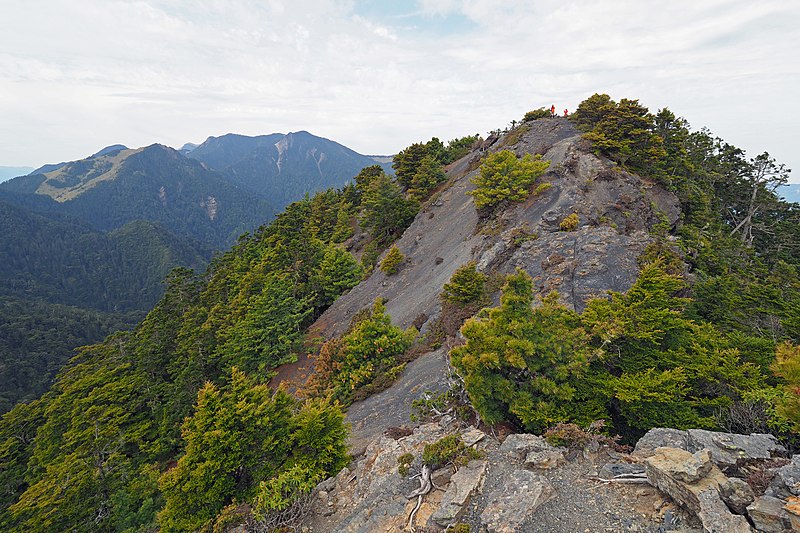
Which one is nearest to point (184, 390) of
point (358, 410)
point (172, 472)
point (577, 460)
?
point (358, 410)

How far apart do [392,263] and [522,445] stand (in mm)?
22168

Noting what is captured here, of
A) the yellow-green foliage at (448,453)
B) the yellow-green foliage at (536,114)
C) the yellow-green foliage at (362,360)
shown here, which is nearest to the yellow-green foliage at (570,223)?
the yellow-green foliage at (362,360)

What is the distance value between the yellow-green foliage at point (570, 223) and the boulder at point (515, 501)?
15.8 meters

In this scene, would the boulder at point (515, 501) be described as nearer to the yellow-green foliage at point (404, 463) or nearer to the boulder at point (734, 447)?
the yellow-green foliage at point (404, 463)

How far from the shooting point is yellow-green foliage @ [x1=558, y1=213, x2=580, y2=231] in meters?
20.4

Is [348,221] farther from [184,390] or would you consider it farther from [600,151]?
[600,151]

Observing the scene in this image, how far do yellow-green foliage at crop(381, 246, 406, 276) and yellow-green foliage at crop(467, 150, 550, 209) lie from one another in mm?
7632

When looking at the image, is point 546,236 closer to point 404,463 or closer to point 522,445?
point 522,445

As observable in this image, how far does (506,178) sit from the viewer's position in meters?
25.3

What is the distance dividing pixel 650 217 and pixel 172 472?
26.6m

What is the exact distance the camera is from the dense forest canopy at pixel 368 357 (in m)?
9.28

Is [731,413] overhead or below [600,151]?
below

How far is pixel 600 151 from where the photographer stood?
26.8m

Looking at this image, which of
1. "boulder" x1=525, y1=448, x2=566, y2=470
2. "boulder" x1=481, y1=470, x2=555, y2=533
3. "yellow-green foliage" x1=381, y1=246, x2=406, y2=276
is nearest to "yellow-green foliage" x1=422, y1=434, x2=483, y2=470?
"boulder" x1=481, y1=470, x2=555, y2=533
